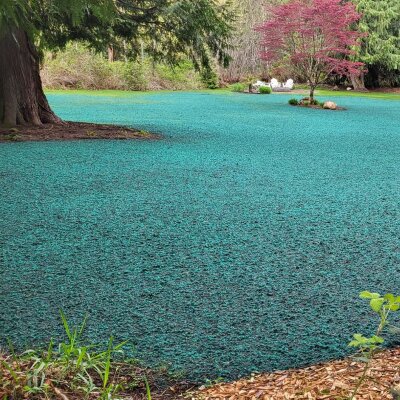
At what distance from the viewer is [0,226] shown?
13.0 ft

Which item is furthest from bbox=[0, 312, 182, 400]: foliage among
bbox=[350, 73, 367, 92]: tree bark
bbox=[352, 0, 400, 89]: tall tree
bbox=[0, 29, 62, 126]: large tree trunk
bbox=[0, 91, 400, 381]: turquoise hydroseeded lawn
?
bbox=[350, 73, 367, 92]: tree bark

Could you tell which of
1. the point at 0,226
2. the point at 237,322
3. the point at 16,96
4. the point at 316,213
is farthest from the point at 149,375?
the point at 16,96

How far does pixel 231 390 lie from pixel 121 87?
26770 millimetres

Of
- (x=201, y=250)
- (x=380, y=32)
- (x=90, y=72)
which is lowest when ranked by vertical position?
(x=201, y=250)

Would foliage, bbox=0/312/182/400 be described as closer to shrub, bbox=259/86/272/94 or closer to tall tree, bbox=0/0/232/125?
tall tree, bbox=0/0/232/125

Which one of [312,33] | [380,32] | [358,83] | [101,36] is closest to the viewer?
[101,36]

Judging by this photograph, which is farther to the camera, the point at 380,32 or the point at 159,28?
the point at 380,32

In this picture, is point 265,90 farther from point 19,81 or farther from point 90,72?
point 19,81

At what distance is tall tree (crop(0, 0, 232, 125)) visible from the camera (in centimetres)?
940

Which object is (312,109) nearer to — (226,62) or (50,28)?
(226,62)

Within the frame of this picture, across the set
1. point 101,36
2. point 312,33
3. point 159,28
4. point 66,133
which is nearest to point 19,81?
point 66,133

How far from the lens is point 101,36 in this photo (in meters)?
10.5

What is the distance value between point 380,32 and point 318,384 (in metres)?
29.0

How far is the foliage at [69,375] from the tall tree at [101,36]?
7.46 m
